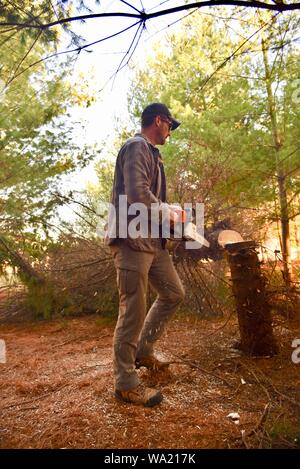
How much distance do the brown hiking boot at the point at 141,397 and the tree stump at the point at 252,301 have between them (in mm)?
1224

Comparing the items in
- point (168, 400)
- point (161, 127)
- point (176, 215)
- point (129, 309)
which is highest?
point (161, 127)

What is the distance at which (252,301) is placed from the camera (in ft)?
10.7

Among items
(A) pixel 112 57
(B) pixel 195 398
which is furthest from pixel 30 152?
(B) pixel 195 398

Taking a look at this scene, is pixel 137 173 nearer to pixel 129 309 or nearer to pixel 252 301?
pixel 129 309

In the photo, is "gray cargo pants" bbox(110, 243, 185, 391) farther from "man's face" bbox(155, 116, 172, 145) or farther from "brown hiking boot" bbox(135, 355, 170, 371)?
"man's face" bbox(155, 116, 172, 145)

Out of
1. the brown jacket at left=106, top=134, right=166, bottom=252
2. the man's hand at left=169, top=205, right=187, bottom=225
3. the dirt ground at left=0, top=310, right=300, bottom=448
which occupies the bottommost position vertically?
the dirt ground at left=0, top=310, right=300, bottom=448

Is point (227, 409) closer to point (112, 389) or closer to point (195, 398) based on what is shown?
point (195, 398)

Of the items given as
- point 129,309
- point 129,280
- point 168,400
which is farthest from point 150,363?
point 129,280

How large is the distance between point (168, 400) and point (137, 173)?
5.29ft

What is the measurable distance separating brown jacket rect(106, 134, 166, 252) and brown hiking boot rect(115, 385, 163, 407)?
993 millimetres

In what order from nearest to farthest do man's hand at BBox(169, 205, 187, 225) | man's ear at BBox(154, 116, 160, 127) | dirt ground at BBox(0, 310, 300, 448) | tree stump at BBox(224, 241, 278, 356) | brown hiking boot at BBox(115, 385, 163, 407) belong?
dirt ground at BBox(0, 310, 300, 448), brown hiking boot at BBox(115, 385, 163, 407), man's hand at BBox(169, 205, 187, 225), man's ear at BBox(154, 116, 160, 127), tree stump at BBox(224, 241, 278, 356)

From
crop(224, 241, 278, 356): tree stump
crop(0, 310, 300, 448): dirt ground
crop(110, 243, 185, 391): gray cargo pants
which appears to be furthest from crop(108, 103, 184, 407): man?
crop(224, 241, 278, 356): tree stump

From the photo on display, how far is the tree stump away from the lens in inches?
129

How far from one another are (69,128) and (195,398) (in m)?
5.02
